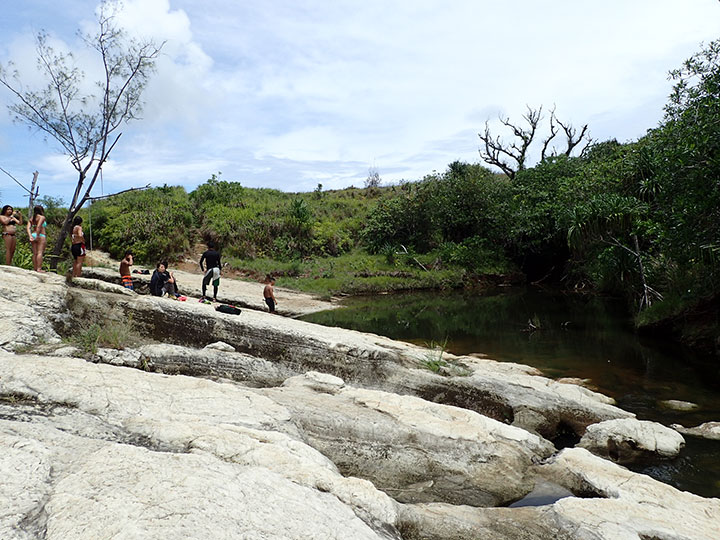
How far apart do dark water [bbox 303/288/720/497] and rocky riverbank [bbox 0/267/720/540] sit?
2.39ft

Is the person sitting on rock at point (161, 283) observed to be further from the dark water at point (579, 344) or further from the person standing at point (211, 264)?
the dark water at point (579, 344)

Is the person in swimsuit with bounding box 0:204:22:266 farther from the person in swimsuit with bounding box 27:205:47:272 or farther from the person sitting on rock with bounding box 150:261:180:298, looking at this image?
the person sitting on rock with bounding box 150:261:180:298

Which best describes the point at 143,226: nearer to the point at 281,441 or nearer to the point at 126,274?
the point at 126,274

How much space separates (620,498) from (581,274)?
24.9m

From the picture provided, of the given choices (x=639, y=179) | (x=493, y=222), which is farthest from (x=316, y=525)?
(x=493, y=222)

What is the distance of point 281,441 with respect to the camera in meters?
5.03

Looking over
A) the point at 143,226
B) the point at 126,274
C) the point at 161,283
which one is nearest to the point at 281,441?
the point at 161,283

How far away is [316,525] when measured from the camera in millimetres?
3547

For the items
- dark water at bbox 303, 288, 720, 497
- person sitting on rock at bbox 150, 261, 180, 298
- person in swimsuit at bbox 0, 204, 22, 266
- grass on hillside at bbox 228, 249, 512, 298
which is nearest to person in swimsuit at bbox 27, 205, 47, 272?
person in swimsuit at bbox 0, 204, 22, 266

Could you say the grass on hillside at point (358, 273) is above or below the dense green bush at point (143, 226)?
below

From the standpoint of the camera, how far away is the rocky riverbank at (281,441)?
352 centimetres

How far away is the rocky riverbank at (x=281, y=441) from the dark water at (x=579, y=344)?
0.73 meters

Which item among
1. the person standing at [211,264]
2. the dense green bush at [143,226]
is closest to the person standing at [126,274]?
the person standing at [211,264]

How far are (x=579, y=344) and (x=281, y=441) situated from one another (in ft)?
43.4
